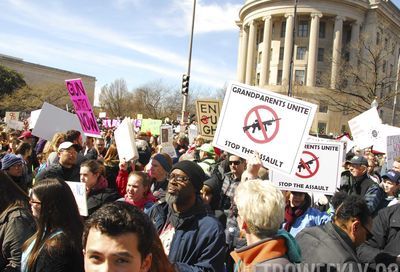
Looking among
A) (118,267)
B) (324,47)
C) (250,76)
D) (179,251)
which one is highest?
(324,47)

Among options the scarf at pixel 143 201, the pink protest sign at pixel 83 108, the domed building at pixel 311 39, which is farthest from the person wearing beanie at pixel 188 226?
the domed building at pixel 311 39

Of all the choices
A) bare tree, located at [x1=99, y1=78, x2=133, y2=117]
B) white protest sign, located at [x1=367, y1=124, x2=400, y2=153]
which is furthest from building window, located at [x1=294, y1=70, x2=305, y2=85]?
white protest sign, located at [x1=367, y1=124, x2=400, y2=153]

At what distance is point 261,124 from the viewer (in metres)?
4.68

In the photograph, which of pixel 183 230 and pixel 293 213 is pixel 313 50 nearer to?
pixel 293 213

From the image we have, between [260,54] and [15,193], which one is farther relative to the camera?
[260,54]

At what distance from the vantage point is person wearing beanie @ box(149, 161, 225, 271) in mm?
3021

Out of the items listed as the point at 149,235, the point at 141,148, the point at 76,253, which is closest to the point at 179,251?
the point at 76,253

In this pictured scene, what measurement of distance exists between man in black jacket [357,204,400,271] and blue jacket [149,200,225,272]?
1.72m

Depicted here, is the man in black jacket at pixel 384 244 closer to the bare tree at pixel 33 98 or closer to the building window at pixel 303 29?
the bare tree at pixel 33 98

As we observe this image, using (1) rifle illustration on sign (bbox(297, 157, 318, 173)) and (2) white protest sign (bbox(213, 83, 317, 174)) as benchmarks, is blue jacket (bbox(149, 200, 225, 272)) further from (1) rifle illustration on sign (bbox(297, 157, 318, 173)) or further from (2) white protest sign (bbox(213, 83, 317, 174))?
(1) rifle illustration on sign (bbox(297, 157, 318, 173))

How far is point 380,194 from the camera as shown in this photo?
5.81 meters

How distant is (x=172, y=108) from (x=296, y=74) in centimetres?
2023

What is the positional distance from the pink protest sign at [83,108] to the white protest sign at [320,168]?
3995 mm

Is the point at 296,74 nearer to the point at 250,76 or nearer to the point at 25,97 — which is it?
the point at 250,76
